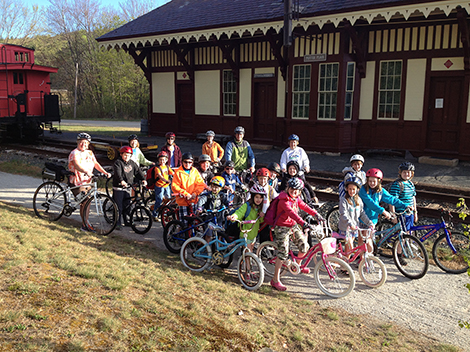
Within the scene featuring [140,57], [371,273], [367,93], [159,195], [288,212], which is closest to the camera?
[288,212]

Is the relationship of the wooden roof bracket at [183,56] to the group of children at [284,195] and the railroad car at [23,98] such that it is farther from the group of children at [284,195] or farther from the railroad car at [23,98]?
the group of children at [284,195]

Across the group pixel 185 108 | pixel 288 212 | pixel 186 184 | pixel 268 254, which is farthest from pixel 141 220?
pixel 185 108

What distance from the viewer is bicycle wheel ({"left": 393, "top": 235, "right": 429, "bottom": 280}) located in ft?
21.6

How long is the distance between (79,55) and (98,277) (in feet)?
173

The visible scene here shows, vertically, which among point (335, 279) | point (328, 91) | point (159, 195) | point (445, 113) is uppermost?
point (328, 91)

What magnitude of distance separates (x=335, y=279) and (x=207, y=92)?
16485mm

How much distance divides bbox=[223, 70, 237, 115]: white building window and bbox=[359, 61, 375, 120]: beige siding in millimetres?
6299

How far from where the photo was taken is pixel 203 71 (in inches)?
849

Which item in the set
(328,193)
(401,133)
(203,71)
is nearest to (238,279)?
(328,193)

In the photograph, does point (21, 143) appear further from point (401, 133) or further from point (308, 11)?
point (401, 133)

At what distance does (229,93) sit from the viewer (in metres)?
20.7

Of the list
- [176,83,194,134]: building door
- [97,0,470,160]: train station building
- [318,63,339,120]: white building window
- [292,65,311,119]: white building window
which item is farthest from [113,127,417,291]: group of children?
[176,83,194,134]: building door

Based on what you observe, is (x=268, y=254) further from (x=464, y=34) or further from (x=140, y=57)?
(x=140, y=57)

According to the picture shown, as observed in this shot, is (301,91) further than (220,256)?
Yes
